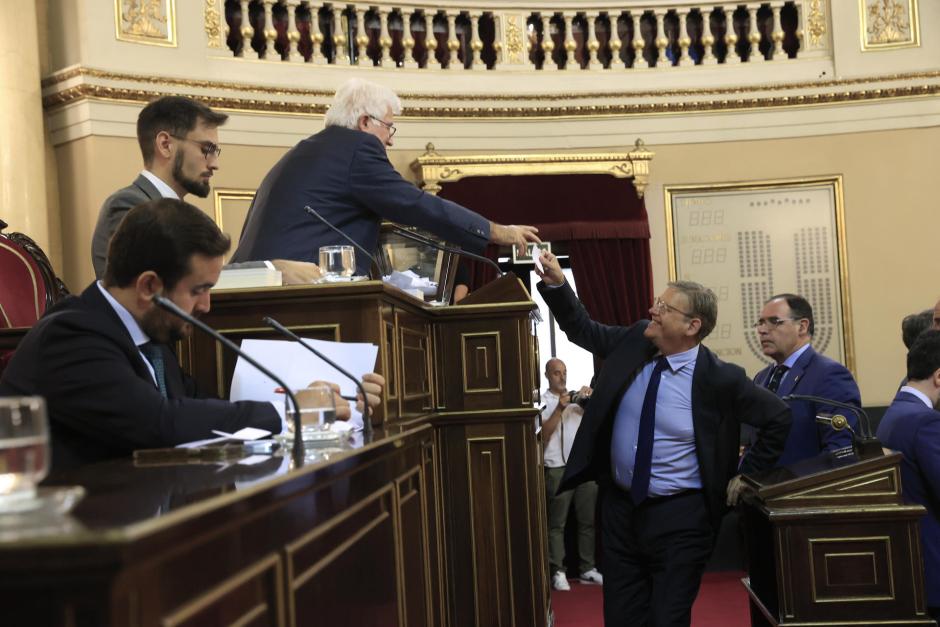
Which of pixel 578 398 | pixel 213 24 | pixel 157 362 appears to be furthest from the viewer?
pixel 213 24

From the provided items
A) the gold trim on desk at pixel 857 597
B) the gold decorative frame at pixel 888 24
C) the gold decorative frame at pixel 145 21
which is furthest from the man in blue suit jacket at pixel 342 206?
the gold decorative frame at pixel 888 24

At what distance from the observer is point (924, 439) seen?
363 cm

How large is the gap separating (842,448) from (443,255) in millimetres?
1622

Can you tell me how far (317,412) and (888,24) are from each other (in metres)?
6.90

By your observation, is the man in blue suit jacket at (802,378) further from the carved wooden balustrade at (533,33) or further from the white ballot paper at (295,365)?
the carved wooden balustrade at (533,33)

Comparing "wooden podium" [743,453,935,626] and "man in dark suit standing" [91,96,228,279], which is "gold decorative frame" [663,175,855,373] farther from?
"man in dark suit standing" [91,96,228,279]

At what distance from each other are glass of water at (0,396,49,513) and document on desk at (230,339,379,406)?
1041 mm

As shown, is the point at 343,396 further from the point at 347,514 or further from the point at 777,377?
the point at 777,377

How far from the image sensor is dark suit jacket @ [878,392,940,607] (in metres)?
3.59

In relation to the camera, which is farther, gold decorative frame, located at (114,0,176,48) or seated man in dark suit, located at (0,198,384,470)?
gold decorative frame, located at (114,0,176,48)

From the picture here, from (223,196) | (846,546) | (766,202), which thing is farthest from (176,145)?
(766,202)

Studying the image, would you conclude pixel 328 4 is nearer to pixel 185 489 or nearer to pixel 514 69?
pixel 514 69

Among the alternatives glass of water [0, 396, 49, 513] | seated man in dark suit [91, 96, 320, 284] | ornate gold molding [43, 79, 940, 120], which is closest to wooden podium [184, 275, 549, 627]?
seated man in dark suit [91, 96, 320, 284]

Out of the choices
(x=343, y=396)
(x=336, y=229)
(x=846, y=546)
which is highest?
(x=336, y=229)
